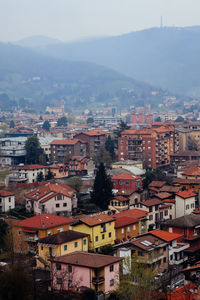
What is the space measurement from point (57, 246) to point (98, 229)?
3.26m

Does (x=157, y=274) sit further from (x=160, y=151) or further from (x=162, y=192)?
(x=160, y=151)

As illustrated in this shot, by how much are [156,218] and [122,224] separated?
3768mm

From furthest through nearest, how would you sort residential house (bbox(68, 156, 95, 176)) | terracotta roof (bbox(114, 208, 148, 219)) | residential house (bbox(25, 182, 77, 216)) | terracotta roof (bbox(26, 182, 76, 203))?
residential house (bbox(68, 156, 95, 176)) < terracotta roof (bbox(26, 182, 76, 203)) < residential house (bbox(25, 182, 77, 216)) < terracotta roof (bbox(114, 208, 148, 219))

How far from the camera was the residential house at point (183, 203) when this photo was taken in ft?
101

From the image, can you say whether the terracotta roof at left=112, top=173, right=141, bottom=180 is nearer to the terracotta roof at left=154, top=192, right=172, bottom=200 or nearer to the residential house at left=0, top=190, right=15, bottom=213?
the terracotta roof at left=154, top=192, right=172, bottom=200

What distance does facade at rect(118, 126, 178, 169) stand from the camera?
46.9 metres

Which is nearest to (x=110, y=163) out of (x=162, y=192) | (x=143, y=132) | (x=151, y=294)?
(x=143, y=132)

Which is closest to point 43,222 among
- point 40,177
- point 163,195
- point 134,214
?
point 134,214

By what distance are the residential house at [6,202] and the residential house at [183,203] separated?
8995 mm

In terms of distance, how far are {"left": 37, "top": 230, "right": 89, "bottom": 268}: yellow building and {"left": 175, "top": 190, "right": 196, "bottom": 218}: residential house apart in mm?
9362

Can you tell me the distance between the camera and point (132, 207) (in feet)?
99.5

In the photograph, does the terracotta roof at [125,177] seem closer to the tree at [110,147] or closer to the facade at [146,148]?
the facade at [146,148]

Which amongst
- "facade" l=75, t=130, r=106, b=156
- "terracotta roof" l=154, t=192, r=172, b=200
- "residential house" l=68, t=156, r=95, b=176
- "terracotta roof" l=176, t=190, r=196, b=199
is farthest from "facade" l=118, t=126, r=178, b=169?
"terracotta roof" l=176, t=190, r=196, b=199

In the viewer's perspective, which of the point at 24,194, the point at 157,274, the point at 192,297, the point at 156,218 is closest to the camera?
the point at 192,297
